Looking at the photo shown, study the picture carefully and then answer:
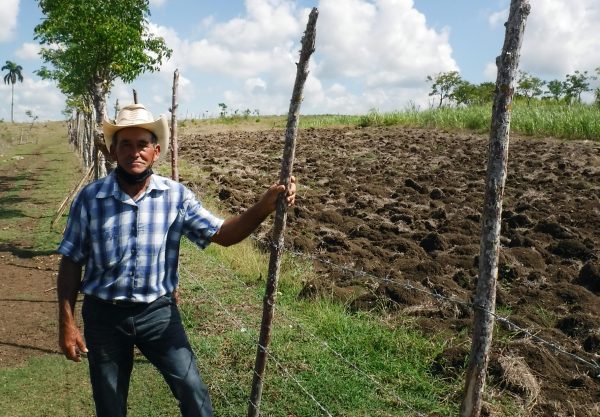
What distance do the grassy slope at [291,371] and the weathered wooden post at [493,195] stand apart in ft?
4.02

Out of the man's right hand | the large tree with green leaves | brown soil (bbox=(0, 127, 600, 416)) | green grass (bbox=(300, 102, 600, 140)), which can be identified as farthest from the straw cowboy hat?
green grass (bbox=(300, 102, 600, 140))

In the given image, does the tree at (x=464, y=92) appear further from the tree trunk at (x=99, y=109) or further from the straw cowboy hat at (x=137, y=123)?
the straw cowboy hat at (x=137, y=123)

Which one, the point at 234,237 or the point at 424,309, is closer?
the point at 234,237

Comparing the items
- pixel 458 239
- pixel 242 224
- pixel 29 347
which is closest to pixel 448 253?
pixel 458 239

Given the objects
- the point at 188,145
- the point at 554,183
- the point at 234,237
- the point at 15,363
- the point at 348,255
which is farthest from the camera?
the point at 188,145

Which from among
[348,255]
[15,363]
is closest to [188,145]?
[348,255]

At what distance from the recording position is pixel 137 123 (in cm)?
295

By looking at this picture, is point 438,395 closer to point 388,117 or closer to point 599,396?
point 599,396

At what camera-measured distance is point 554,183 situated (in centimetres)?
1162

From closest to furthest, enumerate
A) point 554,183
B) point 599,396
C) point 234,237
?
1. point 234,237
2. point 599,396
3. point 554,183

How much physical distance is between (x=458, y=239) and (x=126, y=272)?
593 cm

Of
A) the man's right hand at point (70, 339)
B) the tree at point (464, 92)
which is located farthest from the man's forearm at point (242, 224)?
the tree at point (464, 92)

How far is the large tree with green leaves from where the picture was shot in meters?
9.33

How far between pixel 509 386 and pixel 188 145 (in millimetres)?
21956
